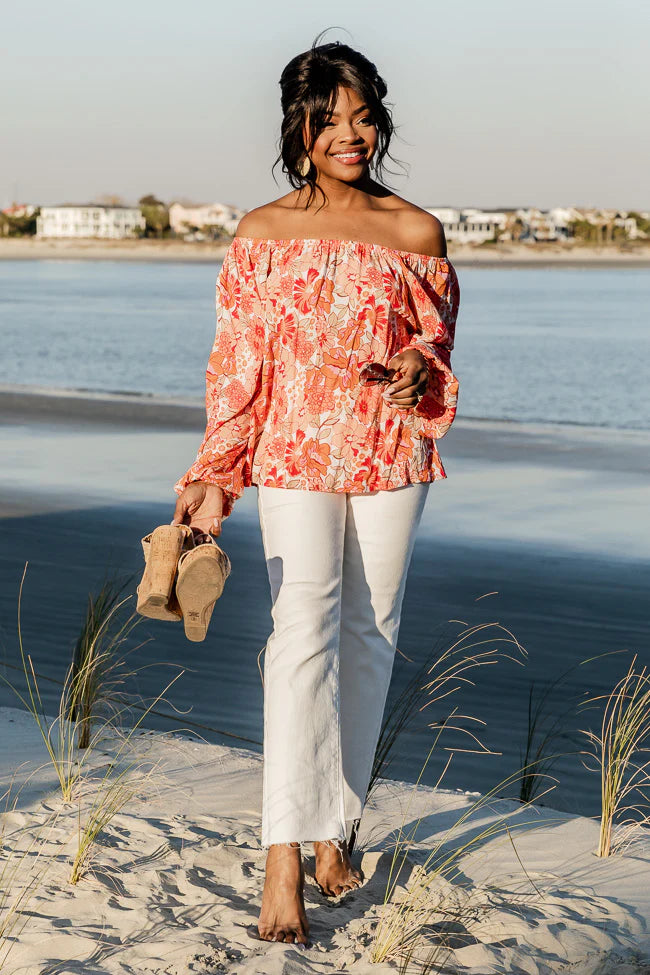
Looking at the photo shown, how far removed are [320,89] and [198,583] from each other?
116cm

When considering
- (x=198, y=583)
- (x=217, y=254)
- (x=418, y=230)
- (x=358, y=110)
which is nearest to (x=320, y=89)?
(x=358, y=110)

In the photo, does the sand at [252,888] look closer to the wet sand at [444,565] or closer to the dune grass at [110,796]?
the dune grass at [110,796]

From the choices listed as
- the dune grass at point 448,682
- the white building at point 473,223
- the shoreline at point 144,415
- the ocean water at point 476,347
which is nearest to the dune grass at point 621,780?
the dune grass at point 448,682

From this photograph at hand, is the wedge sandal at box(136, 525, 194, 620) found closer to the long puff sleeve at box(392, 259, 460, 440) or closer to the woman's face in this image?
the long puff sleeve at box(392, 259, 460, 440)

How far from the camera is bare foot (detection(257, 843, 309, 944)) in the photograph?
274 centimetres

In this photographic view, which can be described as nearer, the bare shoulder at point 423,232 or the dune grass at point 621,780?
the bare shoulder at point 423,232

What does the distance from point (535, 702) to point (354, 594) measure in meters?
2.16

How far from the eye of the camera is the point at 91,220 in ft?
491

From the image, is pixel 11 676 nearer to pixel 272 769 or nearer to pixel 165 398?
pixel 272 769

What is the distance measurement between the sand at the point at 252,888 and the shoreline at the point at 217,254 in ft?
267

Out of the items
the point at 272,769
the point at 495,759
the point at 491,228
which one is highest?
the point at 491,228

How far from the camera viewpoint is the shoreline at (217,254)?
3516 inches

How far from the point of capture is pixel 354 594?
9.68 feet

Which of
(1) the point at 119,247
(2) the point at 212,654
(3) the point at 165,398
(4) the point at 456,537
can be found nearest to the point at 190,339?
(3) the point at 165,398
